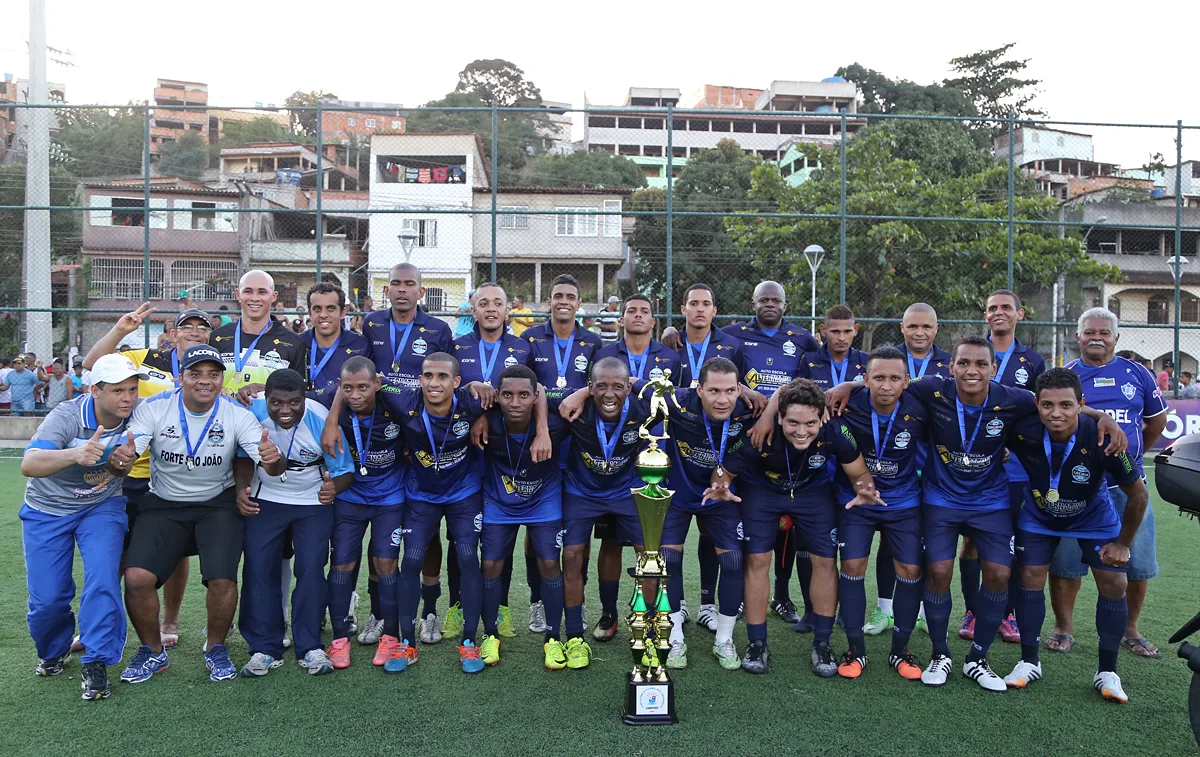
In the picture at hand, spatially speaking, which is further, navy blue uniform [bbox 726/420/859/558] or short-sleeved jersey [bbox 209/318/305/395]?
short-sleeved jersey [bbox 209/318/305/395]

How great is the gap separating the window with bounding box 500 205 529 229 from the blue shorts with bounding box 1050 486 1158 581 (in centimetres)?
867

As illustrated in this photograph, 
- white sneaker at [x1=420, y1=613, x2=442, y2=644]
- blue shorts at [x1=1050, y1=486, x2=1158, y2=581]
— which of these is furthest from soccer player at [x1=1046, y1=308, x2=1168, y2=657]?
white sneaker at [x1=420, y1=613, x2=442, y2=644]

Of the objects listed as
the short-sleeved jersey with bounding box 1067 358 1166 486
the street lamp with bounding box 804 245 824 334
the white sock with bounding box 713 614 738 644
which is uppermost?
the street lamp with bounding box 804 245 824 334

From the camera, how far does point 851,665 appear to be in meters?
5.20

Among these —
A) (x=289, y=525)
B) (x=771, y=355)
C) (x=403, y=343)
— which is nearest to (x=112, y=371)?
(x=289, y=525)

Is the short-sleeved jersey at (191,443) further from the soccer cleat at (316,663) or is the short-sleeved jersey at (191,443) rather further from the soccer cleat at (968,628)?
the soccer cleat at (968,628)

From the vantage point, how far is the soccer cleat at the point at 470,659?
5164 millimetres

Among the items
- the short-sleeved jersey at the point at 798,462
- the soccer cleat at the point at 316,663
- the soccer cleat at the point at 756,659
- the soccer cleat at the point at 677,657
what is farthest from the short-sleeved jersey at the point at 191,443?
the soccer cleat at the point at 756,659

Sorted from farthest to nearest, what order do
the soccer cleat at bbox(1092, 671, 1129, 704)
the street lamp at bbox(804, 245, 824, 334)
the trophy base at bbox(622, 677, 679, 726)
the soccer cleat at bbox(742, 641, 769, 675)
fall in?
the street lamp at bbox(804, 245, 824, 334), the soccer cleat at bbox(742, 641, 769, 675), the soccer cleat at bbox(1092, 671, 1129, 704), the trophy base at bbox(622, 677, 679, 726)

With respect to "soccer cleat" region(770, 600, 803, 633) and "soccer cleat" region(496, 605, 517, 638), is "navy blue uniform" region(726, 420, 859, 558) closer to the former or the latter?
"soccer cleat" region(770, 600, 803, 633)

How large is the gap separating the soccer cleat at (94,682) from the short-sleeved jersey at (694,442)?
3.27m

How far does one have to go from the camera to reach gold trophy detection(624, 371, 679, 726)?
14.6ft

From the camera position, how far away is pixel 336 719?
4449 mm

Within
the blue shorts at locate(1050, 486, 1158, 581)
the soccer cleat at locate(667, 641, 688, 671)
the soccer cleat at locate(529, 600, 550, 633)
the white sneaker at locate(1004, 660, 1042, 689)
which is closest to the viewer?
the white sneaker at locate(1004, 660, 1042, 689)
